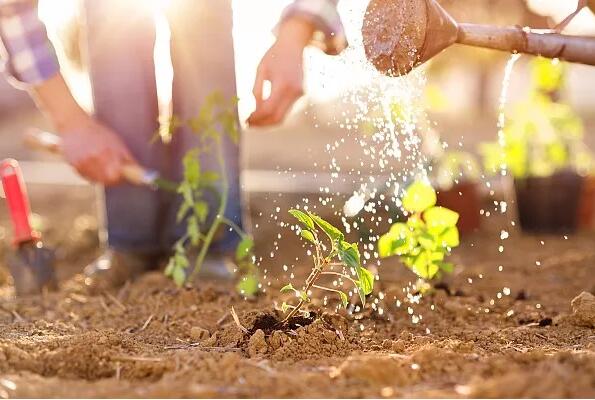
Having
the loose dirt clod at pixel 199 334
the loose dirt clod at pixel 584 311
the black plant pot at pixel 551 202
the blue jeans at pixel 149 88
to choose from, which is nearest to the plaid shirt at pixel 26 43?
the blue jeans at pixel 149 88

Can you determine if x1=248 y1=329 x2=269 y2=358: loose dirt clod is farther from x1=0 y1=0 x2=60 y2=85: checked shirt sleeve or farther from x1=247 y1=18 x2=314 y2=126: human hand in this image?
x1=0 y1=0 x2=60 y2=85: checked shirt sleeve

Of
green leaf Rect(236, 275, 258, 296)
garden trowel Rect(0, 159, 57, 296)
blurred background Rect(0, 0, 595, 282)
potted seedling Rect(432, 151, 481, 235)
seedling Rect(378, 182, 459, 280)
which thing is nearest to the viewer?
seedling Rect(378, 182, 459, 280)

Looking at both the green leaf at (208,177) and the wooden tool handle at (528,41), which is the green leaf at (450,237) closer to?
the wooden tool handle at (528,41)

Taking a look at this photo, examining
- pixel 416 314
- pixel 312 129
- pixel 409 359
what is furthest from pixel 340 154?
pixel 409 359

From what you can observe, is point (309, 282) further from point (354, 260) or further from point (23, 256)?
point (23, 256)

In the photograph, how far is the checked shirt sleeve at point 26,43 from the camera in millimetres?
2508

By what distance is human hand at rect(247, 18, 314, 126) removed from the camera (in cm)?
224

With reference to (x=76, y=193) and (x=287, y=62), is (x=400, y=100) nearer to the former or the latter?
(x=287, y=62)

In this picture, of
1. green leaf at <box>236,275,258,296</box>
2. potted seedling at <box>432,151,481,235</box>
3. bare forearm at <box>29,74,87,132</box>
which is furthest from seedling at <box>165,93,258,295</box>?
potted seedling at <box>432,151,481,235</box>

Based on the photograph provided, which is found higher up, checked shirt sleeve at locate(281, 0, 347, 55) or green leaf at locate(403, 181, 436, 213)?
checked shirt sleeve at locate(281, 0, 347, 55)

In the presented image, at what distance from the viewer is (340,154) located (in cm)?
605

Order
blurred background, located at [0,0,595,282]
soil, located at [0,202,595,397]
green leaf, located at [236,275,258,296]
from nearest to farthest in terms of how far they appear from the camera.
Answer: soil, located at [0,202,595,397] < green leaf, located at [236,275,258,296] < blurred background, located at [0,0,595,282]

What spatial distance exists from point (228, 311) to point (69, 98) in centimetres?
83

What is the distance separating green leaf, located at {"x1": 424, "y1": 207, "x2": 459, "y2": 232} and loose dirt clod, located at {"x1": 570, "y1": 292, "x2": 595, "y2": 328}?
328 mm
